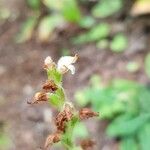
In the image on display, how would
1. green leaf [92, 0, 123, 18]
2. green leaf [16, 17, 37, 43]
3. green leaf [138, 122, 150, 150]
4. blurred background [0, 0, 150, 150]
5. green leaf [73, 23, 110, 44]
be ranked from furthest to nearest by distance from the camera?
green leaf [16, 17, 37, 43], green leaf [92, 0, 123, 18], green leaf [73, 23, 110, 44], blurred background [0, 0, 150, 150], green leaf [138, 122, 150, 150]

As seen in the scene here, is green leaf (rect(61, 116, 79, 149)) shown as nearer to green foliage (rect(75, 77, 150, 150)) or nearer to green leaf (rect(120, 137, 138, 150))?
green foliage (rect(75, 77, 150, 150))

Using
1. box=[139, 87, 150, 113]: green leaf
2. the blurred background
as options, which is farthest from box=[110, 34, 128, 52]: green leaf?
box=[139, 87, 150, 113]: green leaf

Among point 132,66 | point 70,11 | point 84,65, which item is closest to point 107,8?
point 70,11

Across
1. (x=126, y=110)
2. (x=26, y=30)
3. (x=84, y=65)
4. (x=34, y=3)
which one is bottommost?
(x=126, y=110)

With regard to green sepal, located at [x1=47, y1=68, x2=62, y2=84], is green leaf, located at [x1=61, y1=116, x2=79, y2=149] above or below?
below

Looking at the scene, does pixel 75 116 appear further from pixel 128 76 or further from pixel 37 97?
pixel 128 76

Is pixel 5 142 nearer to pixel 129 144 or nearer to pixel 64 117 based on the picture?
pixel 129 144

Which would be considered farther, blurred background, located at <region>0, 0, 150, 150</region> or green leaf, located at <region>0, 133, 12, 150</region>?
green leaf, located at <region>0, 133, 12, 150</region>
